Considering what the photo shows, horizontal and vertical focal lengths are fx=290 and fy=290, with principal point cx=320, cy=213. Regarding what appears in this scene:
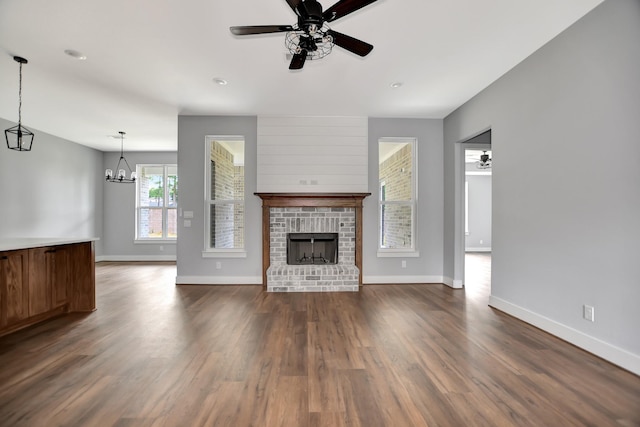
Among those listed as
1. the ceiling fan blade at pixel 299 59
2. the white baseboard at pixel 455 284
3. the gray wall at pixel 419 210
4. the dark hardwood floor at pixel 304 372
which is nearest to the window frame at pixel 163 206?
the dark hardwood floor at pixel 304 372

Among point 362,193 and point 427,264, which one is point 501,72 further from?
point 427,264

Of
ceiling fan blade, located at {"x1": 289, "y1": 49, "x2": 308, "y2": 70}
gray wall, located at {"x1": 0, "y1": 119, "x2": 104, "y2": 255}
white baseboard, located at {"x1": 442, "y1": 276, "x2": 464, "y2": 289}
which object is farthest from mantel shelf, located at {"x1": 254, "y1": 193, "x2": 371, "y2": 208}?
gray wall, located at {"x1": 0, "y1": 119, "x2": 104, "y2": 255}

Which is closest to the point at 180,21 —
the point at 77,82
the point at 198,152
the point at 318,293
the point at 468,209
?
the point at 77,82

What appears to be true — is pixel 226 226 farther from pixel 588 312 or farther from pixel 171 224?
pixel 588 312

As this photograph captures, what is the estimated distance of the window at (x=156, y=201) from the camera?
7.61 metres

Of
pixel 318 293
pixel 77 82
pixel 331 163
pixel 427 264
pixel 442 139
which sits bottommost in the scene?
pixel 318 293

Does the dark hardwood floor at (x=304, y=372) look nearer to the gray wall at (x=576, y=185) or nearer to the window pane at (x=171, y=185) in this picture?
the gray wall at (x=576, y=185)

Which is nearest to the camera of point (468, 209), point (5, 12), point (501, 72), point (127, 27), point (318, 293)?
point (5, 12)

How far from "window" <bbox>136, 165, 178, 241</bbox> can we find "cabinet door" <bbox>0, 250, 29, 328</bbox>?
15.7 feet

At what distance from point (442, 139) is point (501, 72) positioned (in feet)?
5.62

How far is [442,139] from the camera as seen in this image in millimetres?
5117

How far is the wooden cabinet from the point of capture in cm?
274

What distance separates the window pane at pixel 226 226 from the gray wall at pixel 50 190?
377 centimetres

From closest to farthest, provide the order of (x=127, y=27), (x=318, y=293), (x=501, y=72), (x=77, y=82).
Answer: (x=127, y=27)
(x=501, y=72)
(x=77, y=82)
(x=318, y=293)
